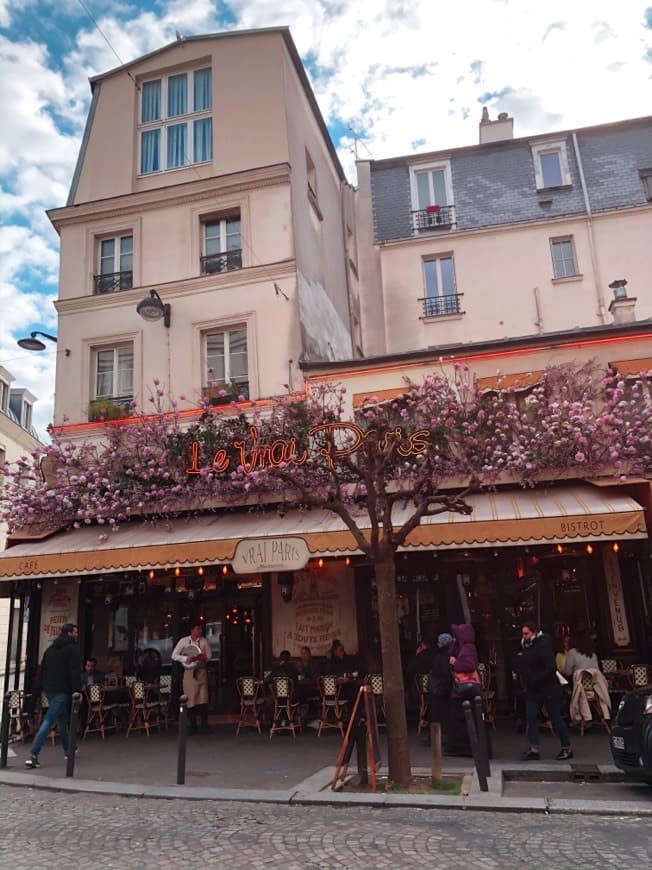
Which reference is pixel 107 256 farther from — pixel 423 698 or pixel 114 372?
pixel 423 698

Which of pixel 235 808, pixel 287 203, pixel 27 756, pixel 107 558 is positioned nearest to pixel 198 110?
pixel 287 203

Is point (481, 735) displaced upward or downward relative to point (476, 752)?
upward

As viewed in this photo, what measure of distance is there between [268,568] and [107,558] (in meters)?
3.73

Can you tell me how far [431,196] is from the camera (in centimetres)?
2031

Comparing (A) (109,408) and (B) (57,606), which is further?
(A) (109,408)

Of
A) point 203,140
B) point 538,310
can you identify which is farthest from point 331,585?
point 203,140

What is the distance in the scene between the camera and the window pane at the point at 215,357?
14.8 meters

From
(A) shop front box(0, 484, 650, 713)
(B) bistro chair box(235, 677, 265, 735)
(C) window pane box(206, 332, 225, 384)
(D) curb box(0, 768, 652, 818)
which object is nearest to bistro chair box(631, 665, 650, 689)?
(A) shop front box(0, 484, 650, 713)

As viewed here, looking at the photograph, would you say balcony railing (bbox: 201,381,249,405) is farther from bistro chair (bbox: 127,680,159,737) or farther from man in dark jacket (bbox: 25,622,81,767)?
man in dark jacket (bbox: 25,622,81,767)

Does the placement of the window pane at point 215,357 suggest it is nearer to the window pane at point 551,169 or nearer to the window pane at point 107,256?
the window pane at point 107,256

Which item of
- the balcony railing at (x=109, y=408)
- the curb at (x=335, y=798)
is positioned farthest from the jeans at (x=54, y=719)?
the balcony railing at (x=109, y=408)

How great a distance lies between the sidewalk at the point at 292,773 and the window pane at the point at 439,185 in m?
14.6

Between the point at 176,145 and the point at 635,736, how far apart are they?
1499 centimetres

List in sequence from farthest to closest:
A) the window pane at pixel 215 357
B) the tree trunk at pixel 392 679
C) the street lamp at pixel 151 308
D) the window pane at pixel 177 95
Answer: the window pane at pixel 177 95
the window pane at pixel 215 357
the street lamp at pixel 151 308
the tree trunk at pixel 392 679
